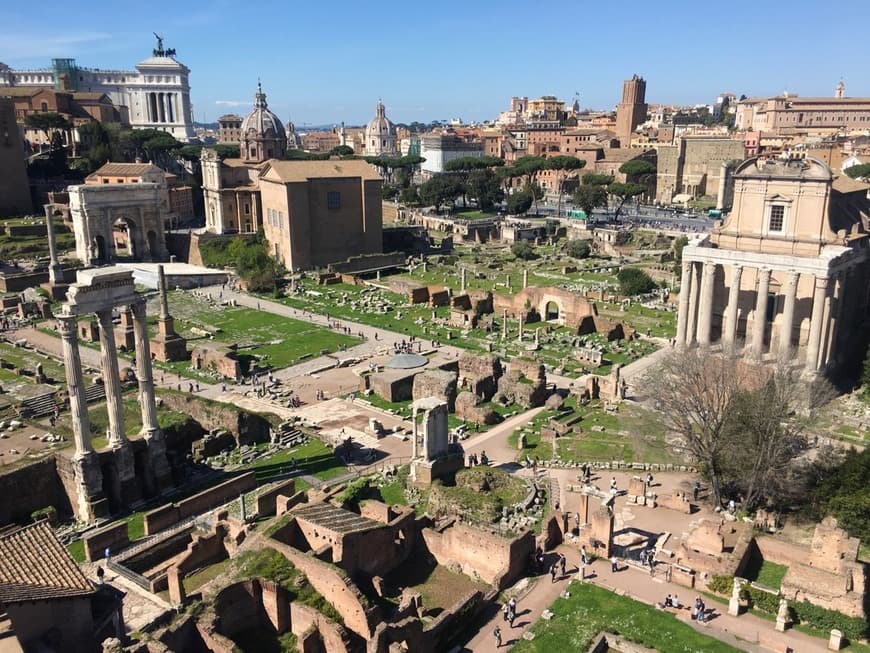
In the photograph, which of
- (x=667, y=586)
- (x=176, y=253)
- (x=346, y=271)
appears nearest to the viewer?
(x=667, y=586)

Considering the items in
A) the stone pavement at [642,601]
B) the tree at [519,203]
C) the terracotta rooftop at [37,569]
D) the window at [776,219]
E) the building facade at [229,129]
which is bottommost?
the stone pavement at [642,601]

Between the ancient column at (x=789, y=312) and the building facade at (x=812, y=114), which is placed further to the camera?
the building facade at (x=812, y=114)

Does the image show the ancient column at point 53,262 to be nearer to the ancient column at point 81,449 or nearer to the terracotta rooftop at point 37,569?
the ancient column at point 81,449

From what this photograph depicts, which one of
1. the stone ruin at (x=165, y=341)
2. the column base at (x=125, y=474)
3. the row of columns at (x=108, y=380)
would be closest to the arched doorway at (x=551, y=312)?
the stone ruin at (x=165, y=341)

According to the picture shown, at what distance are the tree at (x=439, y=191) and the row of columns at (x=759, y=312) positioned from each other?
208 ft

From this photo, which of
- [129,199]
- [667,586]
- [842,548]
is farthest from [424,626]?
[129,199]

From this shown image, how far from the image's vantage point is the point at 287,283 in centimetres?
6250

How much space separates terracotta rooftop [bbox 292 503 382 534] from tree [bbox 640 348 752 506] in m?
11.9

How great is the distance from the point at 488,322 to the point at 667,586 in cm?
3023

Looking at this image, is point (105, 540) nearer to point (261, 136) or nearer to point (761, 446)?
point (761, 446)

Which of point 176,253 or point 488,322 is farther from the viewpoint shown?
point 176,253

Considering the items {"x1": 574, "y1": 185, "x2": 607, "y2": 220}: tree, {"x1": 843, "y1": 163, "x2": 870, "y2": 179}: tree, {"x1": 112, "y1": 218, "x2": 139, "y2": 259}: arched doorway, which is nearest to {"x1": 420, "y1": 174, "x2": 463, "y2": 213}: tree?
{"x1": 574, "y1": 185, "x2": 607, "y2": 220}: tree

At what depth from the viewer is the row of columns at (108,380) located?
23484mm

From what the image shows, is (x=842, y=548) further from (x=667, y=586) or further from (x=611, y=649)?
(x=611, y=649)
